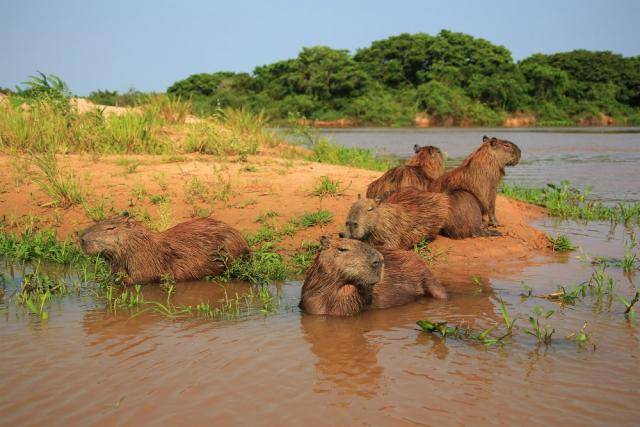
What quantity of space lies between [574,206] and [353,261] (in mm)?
5675

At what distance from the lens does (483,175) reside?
7223 mm

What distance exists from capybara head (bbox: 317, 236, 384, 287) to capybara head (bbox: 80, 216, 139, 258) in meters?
1.93

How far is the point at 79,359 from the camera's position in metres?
3.64

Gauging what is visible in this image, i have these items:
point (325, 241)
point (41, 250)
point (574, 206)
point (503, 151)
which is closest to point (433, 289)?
point (325, 241)

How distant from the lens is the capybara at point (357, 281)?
167 inches

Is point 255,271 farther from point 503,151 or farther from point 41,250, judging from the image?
point 503,151

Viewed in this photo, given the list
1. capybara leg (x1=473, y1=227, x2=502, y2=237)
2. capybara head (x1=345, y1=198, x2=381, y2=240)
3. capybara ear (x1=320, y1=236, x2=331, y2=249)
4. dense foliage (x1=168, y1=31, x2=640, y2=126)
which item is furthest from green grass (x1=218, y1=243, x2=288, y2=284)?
dense foliage (x1=168, y1=31, x2=640, y2=126)

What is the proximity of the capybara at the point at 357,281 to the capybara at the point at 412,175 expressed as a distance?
7.22 feet

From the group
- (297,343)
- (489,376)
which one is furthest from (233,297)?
(489,376)

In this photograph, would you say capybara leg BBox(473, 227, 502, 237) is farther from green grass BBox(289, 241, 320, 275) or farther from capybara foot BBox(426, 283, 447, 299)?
capybara foot BBox(426, 283, 447, 299)

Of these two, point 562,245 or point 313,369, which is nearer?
point 313,369

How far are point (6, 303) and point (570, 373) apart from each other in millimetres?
3876

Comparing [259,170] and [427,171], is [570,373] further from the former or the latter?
[259,170]

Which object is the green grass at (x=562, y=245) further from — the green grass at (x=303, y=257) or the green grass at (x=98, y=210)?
the green grass at (x=98, y=210)
